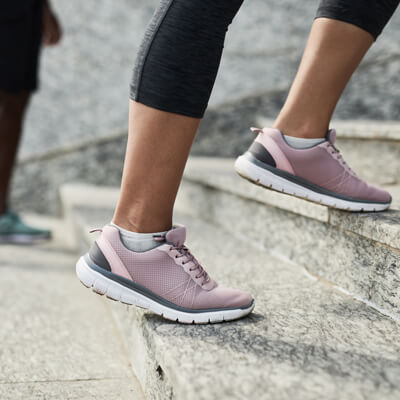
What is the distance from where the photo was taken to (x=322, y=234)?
45.7 inches

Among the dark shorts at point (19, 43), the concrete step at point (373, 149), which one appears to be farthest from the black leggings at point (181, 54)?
the dark shorts at point (19, 43)

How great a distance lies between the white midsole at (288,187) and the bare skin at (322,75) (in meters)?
0.11

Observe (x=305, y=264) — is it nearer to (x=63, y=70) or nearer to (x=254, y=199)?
(x=254, y=199)

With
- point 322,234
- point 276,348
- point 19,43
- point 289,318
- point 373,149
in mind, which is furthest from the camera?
point 19,43

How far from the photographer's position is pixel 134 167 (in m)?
0.82

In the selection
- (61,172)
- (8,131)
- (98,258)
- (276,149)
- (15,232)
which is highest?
(276,149)

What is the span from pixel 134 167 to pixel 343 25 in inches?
21.2

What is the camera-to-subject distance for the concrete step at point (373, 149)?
1.52 metres

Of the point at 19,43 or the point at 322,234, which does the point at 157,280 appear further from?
the point at 19,43

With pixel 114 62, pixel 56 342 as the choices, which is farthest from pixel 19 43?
pixel 56 342

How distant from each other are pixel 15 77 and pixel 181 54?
156cm

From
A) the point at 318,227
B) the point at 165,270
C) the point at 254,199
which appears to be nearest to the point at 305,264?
the point at 318,227
